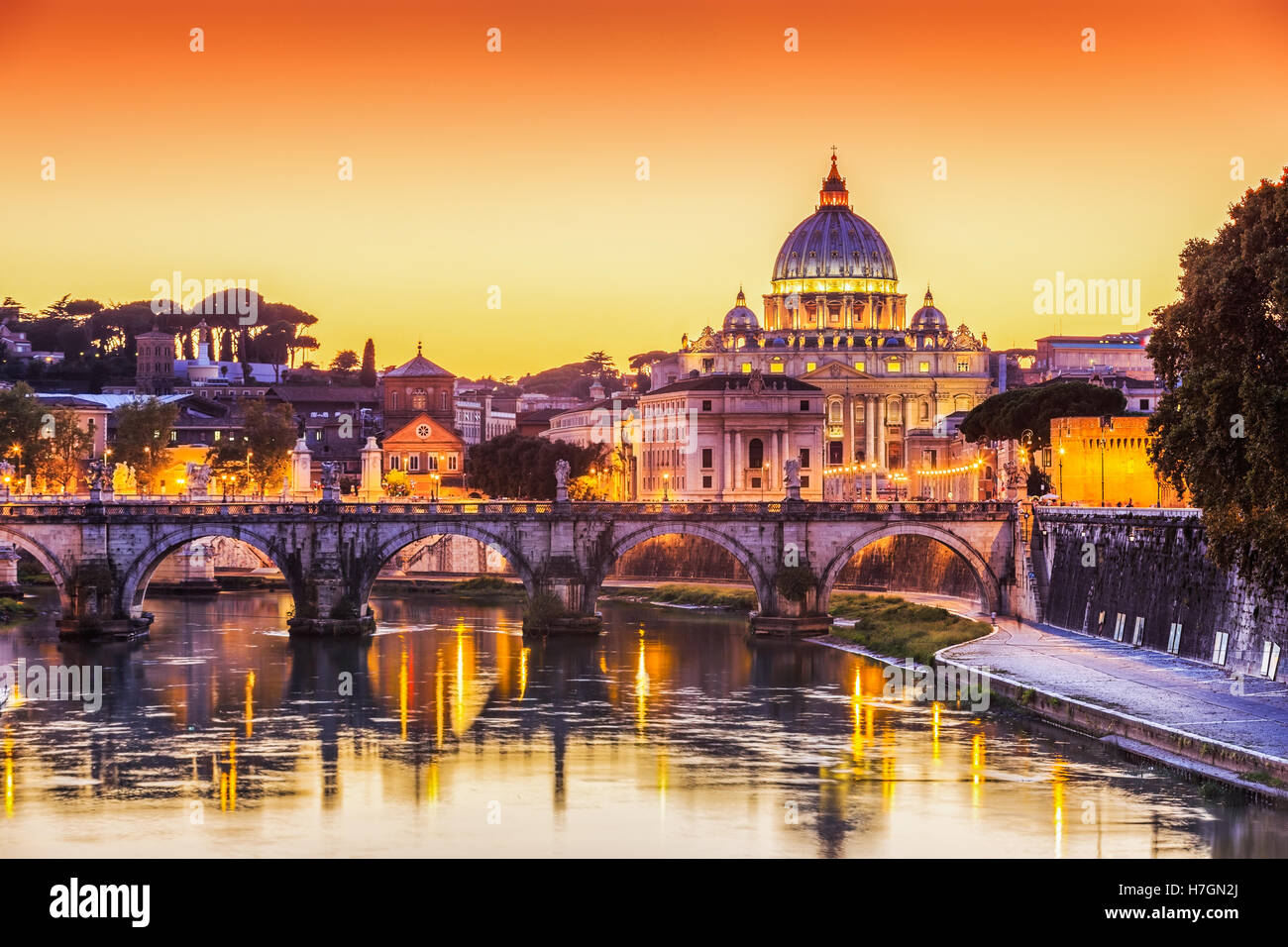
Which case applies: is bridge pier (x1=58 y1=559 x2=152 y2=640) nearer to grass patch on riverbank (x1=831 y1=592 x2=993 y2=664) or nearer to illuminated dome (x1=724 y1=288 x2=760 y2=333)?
grass patch on riverbank (x1=831 y1=592 x2=993 y2=664)

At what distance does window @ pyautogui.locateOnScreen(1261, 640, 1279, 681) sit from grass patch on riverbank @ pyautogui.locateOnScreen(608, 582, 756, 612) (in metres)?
36.7

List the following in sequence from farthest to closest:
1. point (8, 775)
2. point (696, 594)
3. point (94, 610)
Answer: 1. point (696, 594)
2. point (94, 610)
3. point (8, 775)

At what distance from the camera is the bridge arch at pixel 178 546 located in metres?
69.1

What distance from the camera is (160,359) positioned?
17162 cm

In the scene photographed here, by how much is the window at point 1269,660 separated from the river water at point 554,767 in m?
5.37

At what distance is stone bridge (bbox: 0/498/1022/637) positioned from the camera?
68.6 meters

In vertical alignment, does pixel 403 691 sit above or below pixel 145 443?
below

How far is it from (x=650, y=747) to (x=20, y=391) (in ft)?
222

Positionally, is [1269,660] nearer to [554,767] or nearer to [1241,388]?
[1241,388]

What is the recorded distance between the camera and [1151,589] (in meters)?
55.4

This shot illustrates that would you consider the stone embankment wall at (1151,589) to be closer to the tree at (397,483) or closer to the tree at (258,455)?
the tree at (258,455)

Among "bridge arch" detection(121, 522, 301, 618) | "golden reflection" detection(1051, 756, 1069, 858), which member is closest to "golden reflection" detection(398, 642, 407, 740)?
"bridge arch" detection(121, 522, 301, 618)

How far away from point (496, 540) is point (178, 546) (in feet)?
36.5

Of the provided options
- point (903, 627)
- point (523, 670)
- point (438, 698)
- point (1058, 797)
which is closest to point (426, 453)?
point (903, 627)
